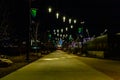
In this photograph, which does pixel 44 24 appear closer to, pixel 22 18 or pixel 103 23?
pixel 103 23

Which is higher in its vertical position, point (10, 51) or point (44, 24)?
point (44, 24)

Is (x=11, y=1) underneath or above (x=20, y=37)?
above

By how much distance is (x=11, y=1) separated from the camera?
156ft

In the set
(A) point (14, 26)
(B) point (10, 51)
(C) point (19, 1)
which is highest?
(C) point (19, 1)

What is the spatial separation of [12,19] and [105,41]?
20.5 metres

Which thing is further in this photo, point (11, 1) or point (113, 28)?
point (113, 28)

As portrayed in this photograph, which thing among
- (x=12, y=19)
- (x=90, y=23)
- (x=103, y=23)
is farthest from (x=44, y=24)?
(x=12, y=19)

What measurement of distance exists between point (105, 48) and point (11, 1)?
16.5 metres

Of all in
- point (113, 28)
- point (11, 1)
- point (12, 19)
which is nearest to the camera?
point (11, 1)

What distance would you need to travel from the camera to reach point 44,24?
11494 cm

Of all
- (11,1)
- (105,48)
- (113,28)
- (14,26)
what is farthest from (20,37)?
(113,28)

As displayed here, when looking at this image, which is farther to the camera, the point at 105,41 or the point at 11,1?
the point at 11,1

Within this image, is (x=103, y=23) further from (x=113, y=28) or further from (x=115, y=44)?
(x=115, y=44)

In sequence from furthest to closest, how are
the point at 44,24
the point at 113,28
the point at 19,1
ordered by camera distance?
the point at 44,24 → the point at 113,28 → the point at 19,1
